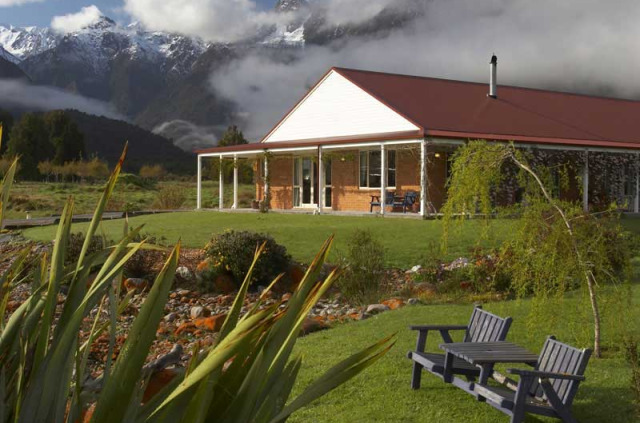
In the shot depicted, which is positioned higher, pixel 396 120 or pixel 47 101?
pixel 47 101

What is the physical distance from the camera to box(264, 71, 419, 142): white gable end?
2486cm

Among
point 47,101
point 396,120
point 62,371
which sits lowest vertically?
point 62,371

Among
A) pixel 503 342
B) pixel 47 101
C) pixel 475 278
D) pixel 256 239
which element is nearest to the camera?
pixel 503 342

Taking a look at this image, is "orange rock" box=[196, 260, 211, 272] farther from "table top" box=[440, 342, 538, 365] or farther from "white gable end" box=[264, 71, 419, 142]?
"white gable end" box=[264, 71, 419, 142]

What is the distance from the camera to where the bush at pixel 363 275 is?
11.4 metres

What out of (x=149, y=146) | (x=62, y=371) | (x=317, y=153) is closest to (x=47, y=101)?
(x=149, y=146)

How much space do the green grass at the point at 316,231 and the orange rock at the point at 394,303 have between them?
5.83 feet

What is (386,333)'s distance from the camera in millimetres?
8188

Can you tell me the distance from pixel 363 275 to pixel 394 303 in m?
1.21

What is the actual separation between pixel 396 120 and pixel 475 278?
13.1 m

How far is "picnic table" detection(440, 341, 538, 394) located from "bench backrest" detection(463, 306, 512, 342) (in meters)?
0.15

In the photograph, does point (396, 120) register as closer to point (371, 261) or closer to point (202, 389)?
point (371, 261)

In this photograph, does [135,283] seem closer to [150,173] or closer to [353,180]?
[353,180]

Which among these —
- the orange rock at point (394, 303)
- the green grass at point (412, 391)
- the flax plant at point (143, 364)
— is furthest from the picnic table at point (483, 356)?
the orange rock at point (394, 303)
